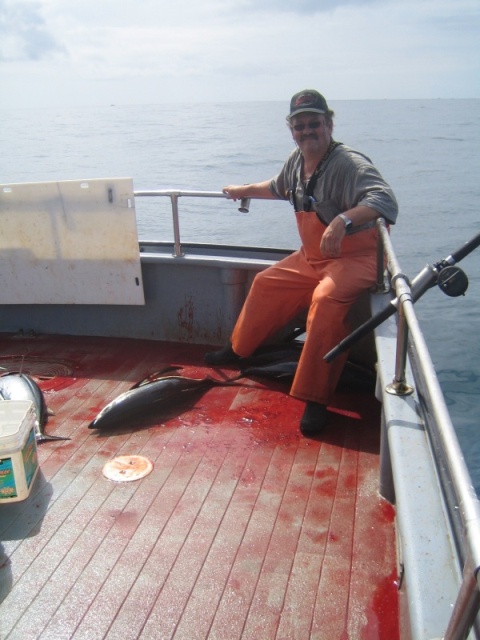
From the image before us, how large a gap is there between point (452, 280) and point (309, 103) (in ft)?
5.72

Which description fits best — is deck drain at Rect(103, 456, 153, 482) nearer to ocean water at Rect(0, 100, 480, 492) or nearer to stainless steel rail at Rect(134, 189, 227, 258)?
stainless steel rail at Rect(134, 189, 227, 258)

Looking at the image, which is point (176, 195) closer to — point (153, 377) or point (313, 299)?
point (153, 377)

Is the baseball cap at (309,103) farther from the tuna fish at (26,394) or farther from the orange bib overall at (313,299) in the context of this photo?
the tuna fish at (26,394)

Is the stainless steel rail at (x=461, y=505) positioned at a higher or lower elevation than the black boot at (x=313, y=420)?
higher

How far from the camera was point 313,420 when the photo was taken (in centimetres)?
368

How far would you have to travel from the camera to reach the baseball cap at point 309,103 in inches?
151

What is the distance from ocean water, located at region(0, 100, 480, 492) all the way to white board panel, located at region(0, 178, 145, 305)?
3808mm

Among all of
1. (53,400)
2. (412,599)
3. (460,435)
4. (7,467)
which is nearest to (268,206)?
(460,435)

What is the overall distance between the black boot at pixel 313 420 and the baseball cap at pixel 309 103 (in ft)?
6.00

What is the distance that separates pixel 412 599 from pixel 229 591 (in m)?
1.12

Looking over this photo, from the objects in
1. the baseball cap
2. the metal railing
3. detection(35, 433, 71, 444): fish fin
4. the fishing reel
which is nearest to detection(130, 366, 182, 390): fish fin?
detection(35, 433, 71, 444): fish fin

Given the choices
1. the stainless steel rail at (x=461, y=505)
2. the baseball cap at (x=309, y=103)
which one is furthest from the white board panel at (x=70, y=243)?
the stainless steel rail at (x=461, y=505)

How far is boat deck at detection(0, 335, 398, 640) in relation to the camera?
235 cm

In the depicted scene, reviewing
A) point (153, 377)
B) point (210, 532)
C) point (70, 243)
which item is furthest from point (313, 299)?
point (70, 243)
